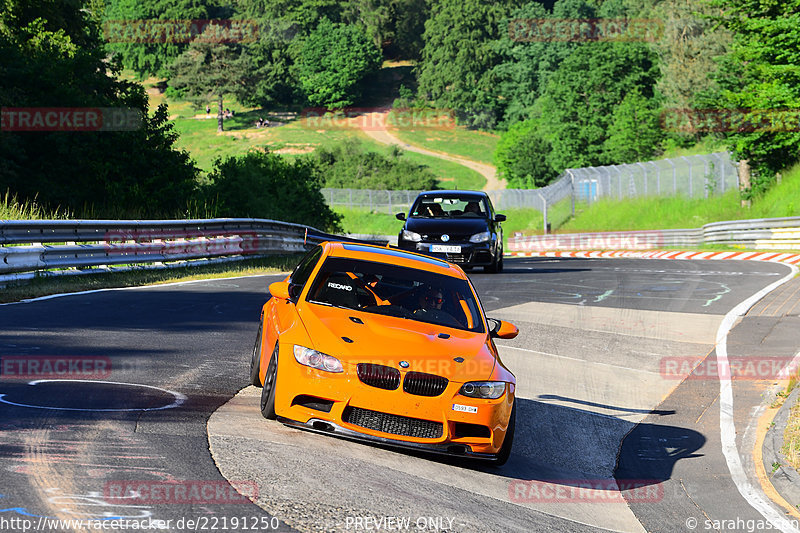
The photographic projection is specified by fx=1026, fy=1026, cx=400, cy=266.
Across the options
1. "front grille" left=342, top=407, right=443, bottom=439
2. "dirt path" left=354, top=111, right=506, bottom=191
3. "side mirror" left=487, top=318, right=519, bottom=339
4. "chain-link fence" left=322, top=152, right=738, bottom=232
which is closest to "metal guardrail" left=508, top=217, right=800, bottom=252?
"chain-link fence" left=322, top=152, right=738, bottom=232

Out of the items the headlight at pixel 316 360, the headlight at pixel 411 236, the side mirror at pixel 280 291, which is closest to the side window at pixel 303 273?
the side mirror at pixel 280 291

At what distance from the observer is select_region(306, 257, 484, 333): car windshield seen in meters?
8.24

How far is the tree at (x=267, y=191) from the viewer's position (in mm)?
35500

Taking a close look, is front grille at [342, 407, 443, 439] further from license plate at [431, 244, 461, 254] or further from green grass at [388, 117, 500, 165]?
green grass at [388, 117, 500, 165]

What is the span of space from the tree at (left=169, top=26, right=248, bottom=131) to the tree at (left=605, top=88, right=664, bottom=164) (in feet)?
219

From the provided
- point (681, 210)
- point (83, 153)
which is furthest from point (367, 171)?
point (83, 153)

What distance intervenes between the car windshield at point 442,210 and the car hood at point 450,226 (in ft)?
1.51

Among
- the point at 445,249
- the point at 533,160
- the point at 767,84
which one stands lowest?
the point at 533,160

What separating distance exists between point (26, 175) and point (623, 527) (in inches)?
1042

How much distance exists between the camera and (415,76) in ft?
564

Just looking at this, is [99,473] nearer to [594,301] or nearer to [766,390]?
[766,390]

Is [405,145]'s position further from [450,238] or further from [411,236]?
[450,238]

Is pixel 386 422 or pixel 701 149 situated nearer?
pixel 386 422

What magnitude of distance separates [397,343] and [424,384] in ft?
1.31
